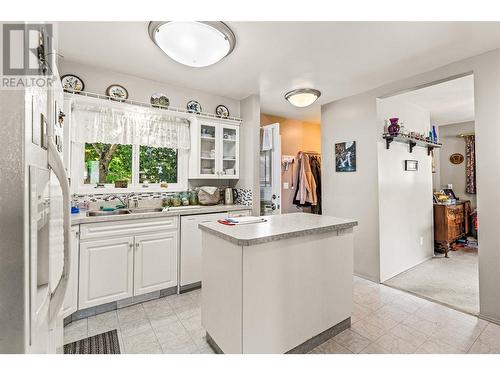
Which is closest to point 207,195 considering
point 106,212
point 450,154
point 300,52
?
point 106,212

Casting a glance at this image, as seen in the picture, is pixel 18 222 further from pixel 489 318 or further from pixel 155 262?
pixel 489 318

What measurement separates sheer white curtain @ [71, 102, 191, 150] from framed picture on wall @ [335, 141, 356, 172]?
2157 mm

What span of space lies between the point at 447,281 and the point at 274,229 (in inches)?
114

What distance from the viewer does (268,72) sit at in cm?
280

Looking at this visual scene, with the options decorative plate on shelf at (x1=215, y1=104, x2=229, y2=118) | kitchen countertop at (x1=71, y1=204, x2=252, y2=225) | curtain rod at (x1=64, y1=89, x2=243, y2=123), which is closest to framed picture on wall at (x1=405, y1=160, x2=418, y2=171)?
kitchen countertop at (x1=71, y1=204, x2=252, y2=225)

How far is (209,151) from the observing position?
346 cm

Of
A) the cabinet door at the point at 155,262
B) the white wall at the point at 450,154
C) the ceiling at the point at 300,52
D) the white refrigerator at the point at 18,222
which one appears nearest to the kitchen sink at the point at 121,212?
the cabinet door at the point at 155,262

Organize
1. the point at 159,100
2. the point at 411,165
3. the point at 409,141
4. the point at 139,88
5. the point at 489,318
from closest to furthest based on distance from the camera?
the point at 489,318 → the point at 139,88 → the point at 159,100 → the point at 409,141 → the point at 411,165

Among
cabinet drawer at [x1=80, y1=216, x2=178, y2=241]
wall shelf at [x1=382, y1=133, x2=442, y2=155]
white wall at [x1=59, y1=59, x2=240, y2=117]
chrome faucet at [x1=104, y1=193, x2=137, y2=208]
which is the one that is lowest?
cabinet drawer at [x1=80, y1=216, x2=178, y2=241]

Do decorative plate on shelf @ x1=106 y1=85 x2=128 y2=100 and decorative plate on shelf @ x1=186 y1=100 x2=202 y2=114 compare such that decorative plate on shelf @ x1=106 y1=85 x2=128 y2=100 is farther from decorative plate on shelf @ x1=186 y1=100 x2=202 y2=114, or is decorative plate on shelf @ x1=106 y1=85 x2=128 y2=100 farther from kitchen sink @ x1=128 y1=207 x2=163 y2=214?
kitchen sink @ x1=128 y1=207 x2=163 y2=214

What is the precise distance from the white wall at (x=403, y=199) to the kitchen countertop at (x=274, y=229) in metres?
1.61

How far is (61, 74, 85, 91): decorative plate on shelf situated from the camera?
8.30 ft
